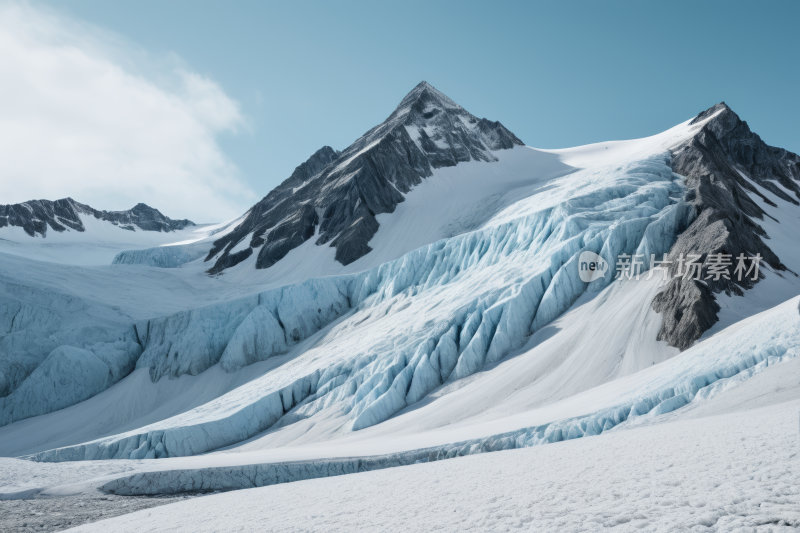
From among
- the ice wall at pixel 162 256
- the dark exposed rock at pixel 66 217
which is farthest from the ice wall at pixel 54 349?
the dark exposed rock at pixel 66 217

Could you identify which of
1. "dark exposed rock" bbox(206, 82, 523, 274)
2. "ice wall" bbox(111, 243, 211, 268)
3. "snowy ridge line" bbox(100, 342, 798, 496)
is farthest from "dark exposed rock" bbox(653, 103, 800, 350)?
"ice wall" bbox(111, 243, 211, 268)

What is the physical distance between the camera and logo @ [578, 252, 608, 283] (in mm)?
29922

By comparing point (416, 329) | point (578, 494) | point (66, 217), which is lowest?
point (578, 494)

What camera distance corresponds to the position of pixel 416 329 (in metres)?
31.7

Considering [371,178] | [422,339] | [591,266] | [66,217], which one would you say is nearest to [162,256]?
[371,178]

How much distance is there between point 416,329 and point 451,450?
47.6ft

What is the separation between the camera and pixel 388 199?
70.7 metres

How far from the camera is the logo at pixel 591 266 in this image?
2992 centimetres

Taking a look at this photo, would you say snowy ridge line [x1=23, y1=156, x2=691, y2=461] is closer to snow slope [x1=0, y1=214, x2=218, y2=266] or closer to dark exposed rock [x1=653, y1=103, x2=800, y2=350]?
dark exposed rock [x1=653, y1=103, x2=800, y2=350]

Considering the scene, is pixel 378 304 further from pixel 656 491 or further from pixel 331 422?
pixel 656 491

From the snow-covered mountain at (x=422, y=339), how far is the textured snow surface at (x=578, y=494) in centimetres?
399

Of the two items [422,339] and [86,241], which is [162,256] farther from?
[422,339]

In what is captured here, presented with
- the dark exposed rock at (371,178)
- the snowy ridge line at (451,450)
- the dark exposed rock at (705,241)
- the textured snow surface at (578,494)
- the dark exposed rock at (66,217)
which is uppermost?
the dark exposed rock at (66,217)

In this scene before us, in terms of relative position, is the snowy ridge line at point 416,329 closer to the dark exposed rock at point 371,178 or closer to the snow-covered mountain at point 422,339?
the snow-covered mountain at point 422,339
